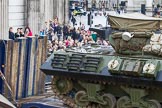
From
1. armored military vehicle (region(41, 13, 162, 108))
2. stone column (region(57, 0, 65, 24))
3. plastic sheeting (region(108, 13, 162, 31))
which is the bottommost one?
armored military vehicle (region(41, 13, 162, 108))

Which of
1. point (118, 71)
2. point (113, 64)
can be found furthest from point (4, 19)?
point (118, 71)

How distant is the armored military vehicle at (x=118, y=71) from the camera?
10734 millimetres

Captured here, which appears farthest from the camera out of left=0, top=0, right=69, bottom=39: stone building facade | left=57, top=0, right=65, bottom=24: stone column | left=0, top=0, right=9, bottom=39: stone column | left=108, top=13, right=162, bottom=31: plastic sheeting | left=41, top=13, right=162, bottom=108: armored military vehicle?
left=57, top=0, right=65, bottom=24: stone column

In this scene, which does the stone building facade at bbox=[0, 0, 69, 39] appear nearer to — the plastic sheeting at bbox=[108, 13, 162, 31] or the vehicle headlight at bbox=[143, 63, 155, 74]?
the plastic sheeting at bbox=[108, 13, 162, 31]

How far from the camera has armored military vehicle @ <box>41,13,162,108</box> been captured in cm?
1073

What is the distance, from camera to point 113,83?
11.2m

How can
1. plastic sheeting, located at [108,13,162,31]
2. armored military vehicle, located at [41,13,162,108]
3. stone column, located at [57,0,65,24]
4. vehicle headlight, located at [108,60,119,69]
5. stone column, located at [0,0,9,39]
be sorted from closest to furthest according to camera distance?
armored military vehicle, located at [41,13,162,108], vehicle headlight, located at [108,60,119,69], plastic sheeting, located at [108,13,162,31], stone column, located at [0,0,9,39], stone column, located at [57,0,65,24]

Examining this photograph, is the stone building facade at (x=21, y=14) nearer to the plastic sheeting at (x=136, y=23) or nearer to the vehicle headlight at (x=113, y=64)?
the plastic sheeting at (x=136, y=23)

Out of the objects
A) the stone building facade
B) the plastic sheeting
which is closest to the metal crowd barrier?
the plastic sheeting

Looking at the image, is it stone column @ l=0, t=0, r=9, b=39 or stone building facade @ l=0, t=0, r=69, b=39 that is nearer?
stone column @ l=0, t=0, r=9, b=39

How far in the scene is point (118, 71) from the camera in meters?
10.8

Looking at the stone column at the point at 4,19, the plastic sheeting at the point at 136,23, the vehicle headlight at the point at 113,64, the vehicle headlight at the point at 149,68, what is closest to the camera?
the vehicle headlight at the point at 149,68

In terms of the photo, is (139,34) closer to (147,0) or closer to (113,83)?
(113,83)

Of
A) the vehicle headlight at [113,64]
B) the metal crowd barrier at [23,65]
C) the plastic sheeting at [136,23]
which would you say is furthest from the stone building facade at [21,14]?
the vehicle headlight at [113,64]
